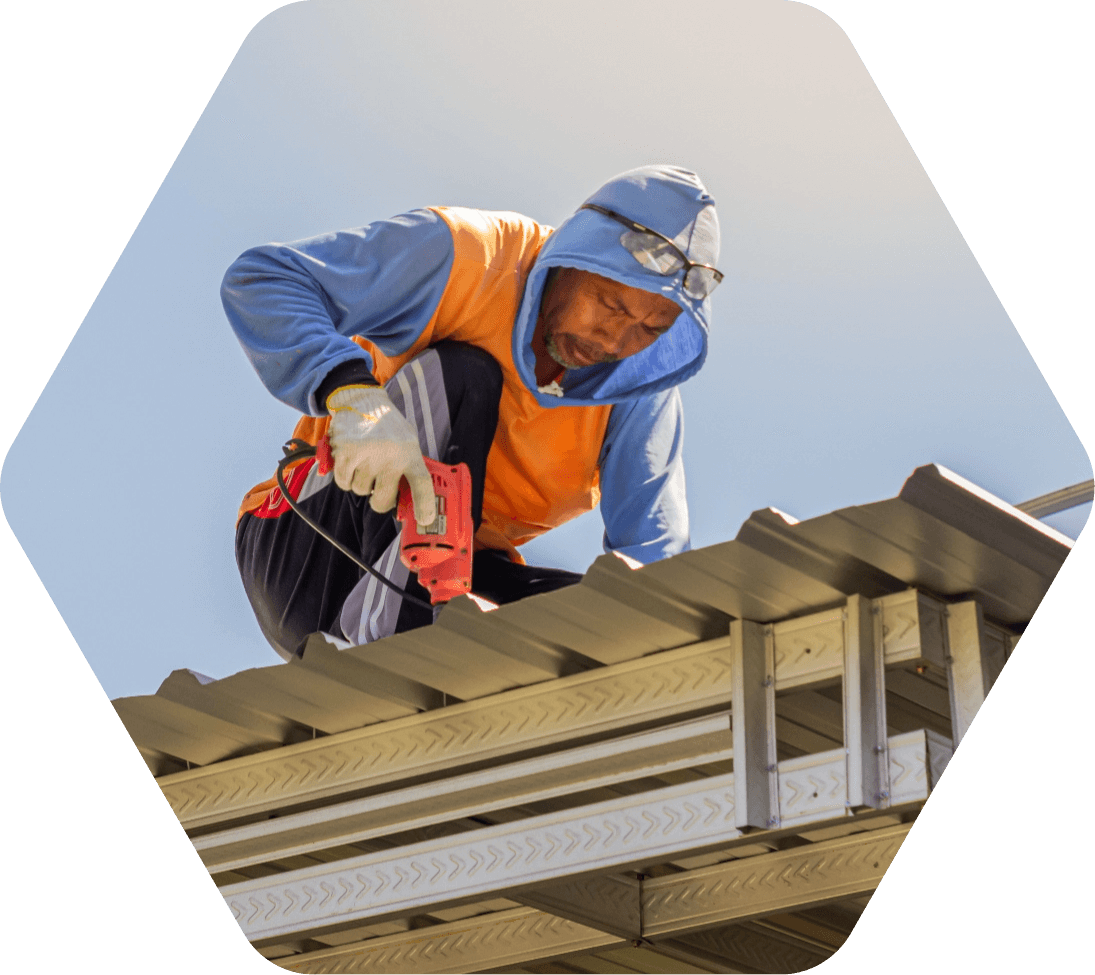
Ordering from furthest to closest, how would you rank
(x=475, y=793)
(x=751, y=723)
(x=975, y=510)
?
1. (x=475, y=793)
2. (x=751, y=723)
3. (x=975, y=510)

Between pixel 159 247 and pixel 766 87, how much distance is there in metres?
1.69

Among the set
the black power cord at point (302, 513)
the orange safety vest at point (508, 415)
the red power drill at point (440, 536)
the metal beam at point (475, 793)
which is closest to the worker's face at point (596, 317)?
the orange safety vest at point (508, 415)

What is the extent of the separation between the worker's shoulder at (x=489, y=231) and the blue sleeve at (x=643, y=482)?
0.48 metres

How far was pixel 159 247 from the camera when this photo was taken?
15.2 ft

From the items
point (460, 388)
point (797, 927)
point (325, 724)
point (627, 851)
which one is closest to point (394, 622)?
point (325, 724)

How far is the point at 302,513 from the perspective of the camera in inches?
153

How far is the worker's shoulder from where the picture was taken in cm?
412

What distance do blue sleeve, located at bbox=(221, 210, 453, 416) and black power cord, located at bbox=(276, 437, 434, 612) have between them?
9 cm

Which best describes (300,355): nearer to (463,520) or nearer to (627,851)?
(463,520)

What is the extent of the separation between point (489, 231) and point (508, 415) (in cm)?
45

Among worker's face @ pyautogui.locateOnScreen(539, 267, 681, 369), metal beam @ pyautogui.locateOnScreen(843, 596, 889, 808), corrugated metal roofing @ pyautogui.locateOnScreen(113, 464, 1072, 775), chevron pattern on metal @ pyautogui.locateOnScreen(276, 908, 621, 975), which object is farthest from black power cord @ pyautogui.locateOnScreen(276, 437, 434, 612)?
metal beam @ pyautogui.locateOnScreen(843, 596, 889, 808)

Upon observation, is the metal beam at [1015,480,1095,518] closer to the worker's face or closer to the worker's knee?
the worker's face

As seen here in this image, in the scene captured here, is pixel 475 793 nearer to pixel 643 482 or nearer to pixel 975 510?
pixel 643 482

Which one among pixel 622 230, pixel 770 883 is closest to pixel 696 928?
pixel 770 883
